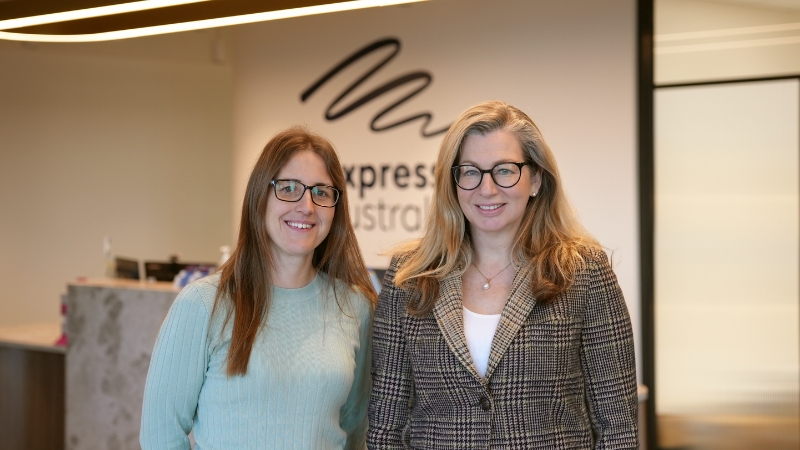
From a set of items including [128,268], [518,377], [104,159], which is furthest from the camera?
[104,159]

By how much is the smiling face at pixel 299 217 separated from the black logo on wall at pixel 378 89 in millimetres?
4203

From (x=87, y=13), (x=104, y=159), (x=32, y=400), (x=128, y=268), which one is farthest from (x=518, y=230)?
(x=104, y=159)

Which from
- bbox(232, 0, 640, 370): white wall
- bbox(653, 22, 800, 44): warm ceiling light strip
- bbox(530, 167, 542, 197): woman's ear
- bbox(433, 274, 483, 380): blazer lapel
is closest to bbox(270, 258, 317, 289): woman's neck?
bbox(433, 274, 483, 380): blazer lapel

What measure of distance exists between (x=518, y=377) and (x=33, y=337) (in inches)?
212

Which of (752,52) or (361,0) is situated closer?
(361,0)

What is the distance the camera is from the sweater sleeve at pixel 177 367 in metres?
2.18

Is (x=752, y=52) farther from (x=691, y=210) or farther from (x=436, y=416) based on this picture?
(x=436, y=416)

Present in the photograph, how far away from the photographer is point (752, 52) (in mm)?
5254

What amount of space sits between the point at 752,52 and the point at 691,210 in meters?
1.01

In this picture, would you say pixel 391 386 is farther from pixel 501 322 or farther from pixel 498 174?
pixel 498 174

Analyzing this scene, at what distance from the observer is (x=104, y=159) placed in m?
9.52

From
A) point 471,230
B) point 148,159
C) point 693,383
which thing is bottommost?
point 693,383

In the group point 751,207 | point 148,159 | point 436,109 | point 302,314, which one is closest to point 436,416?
point 302,314

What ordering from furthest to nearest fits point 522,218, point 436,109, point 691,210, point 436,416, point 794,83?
point 436,109 < point 691,210 < point 794,83 < point 522,218 < point 436,416
